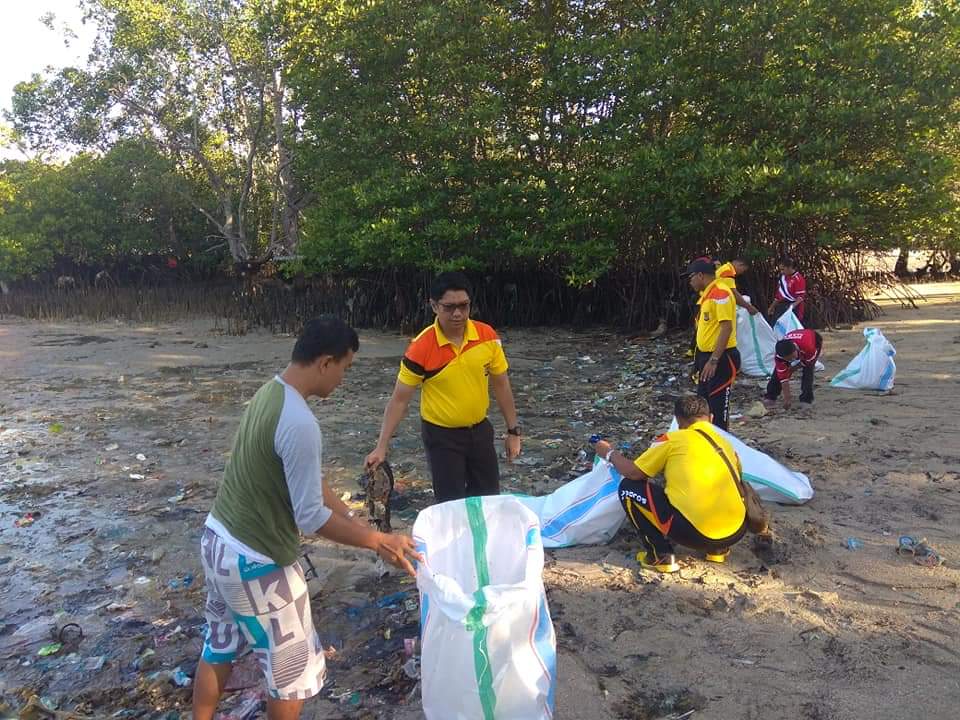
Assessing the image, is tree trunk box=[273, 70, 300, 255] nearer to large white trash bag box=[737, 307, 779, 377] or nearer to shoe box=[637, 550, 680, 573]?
large white trash bag box=[737, 307, 779, 377]

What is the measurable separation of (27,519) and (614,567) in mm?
3811

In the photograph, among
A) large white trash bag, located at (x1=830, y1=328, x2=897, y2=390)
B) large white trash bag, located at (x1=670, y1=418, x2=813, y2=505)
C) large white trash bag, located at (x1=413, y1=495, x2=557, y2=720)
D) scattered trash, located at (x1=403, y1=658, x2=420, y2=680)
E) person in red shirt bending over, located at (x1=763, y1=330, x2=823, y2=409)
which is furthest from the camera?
large white trash bag, located at (x1=830, y1=328, x2=897, y2=390)

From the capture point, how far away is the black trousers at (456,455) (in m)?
3.20

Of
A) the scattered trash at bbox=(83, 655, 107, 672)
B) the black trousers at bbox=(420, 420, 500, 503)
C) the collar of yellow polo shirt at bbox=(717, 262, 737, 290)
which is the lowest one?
the scattered trash at bbox=(83, 655, 107, 672)

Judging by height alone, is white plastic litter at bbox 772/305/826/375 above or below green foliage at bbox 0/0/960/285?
below

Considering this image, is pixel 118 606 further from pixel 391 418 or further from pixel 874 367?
pixel 874 367

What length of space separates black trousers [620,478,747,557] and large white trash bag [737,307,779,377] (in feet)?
14.6

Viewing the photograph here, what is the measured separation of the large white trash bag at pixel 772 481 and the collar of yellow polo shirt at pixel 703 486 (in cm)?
70

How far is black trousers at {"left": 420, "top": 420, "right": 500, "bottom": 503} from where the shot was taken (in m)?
3.20

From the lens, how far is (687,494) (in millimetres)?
3172

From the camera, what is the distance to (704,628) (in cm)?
288

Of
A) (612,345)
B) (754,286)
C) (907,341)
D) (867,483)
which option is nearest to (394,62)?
(612,345)

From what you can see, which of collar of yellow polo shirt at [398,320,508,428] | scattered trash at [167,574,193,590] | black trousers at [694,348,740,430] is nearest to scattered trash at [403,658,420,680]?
collar of yellow polo shirt at [398,320,508,428]

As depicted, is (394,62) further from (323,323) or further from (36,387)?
(323,323)
